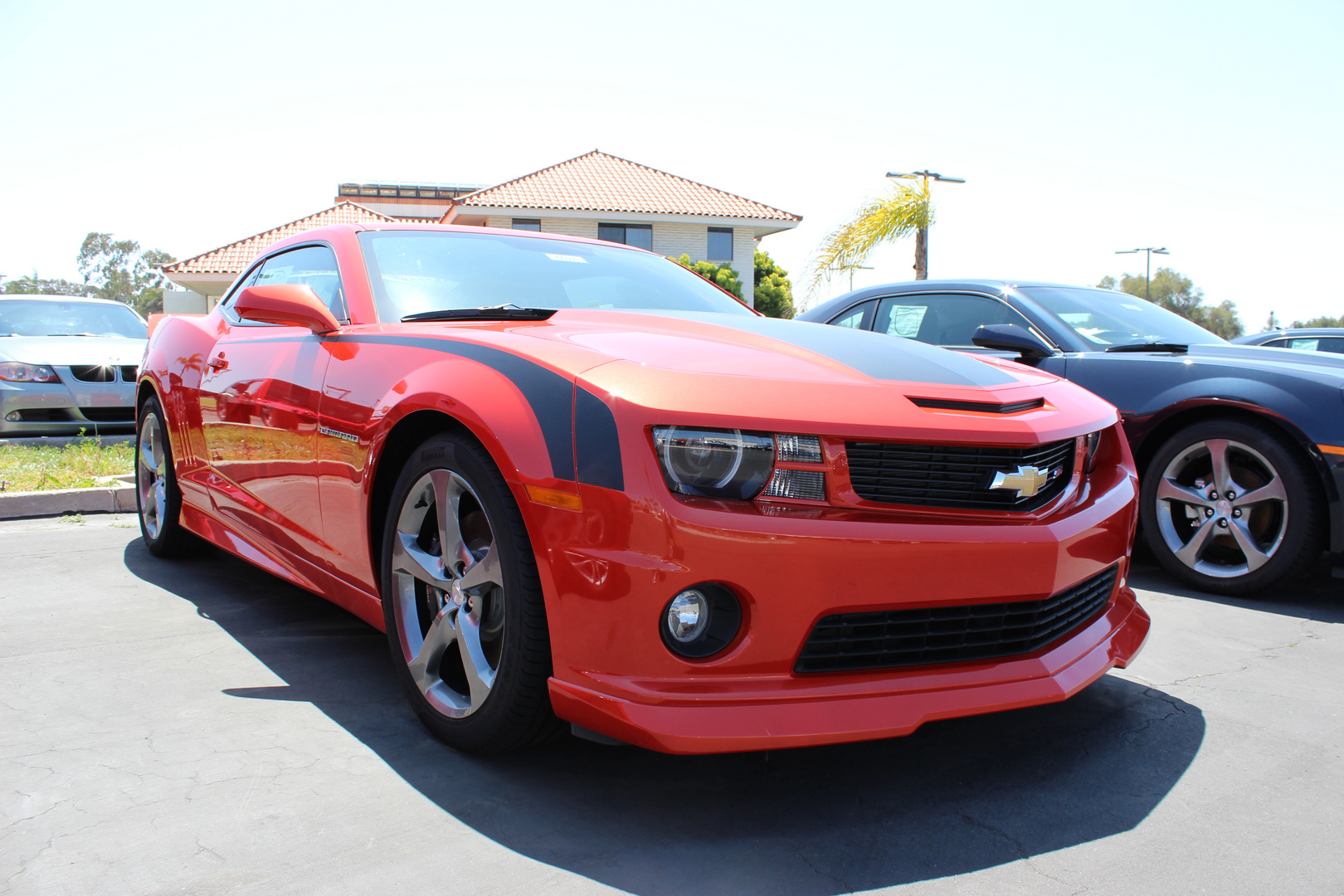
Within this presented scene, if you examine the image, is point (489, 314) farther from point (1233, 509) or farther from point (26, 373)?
point (26, 373)

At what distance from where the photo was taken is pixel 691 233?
34.8 metres

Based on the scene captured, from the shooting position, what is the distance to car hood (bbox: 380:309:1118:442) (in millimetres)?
1918

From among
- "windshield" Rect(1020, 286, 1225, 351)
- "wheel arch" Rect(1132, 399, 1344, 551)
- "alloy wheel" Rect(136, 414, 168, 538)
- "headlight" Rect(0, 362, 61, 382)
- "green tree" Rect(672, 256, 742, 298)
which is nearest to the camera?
"wheel arch" Rect(1132, 399, 1344, 551)

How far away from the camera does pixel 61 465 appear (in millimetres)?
6715

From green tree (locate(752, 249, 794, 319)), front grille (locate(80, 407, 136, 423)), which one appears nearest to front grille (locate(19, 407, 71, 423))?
front grille (locate(80, 407, 136, 423))

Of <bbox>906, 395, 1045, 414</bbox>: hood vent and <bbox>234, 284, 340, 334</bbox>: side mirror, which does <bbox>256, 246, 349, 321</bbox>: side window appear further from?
<bbox>906, 395, 1045, 414</bbox>: hood vent

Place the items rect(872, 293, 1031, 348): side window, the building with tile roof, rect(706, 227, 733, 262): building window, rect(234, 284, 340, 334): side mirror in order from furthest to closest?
rect(706, 227, 733, 262): building window, the building with tile roof, rect(872, 293, 1031, 348): side window, rect(234, 284, 340, 334): side mirror

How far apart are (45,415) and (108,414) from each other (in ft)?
1.49

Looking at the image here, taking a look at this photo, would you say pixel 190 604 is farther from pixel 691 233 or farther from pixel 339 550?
pixel 691 233

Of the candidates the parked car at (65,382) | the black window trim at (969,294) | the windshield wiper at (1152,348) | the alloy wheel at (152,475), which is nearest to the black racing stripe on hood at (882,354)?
the black window trim at (969,294)

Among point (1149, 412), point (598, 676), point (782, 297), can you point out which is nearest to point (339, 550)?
point (598, 676)

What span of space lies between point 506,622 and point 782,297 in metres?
40.0

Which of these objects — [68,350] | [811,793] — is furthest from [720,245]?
[811,793]

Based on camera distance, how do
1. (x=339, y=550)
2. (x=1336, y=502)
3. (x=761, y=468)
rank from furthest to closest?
(x=1336, y=502) → (x=339, y=550) → (x=761, y=468)
